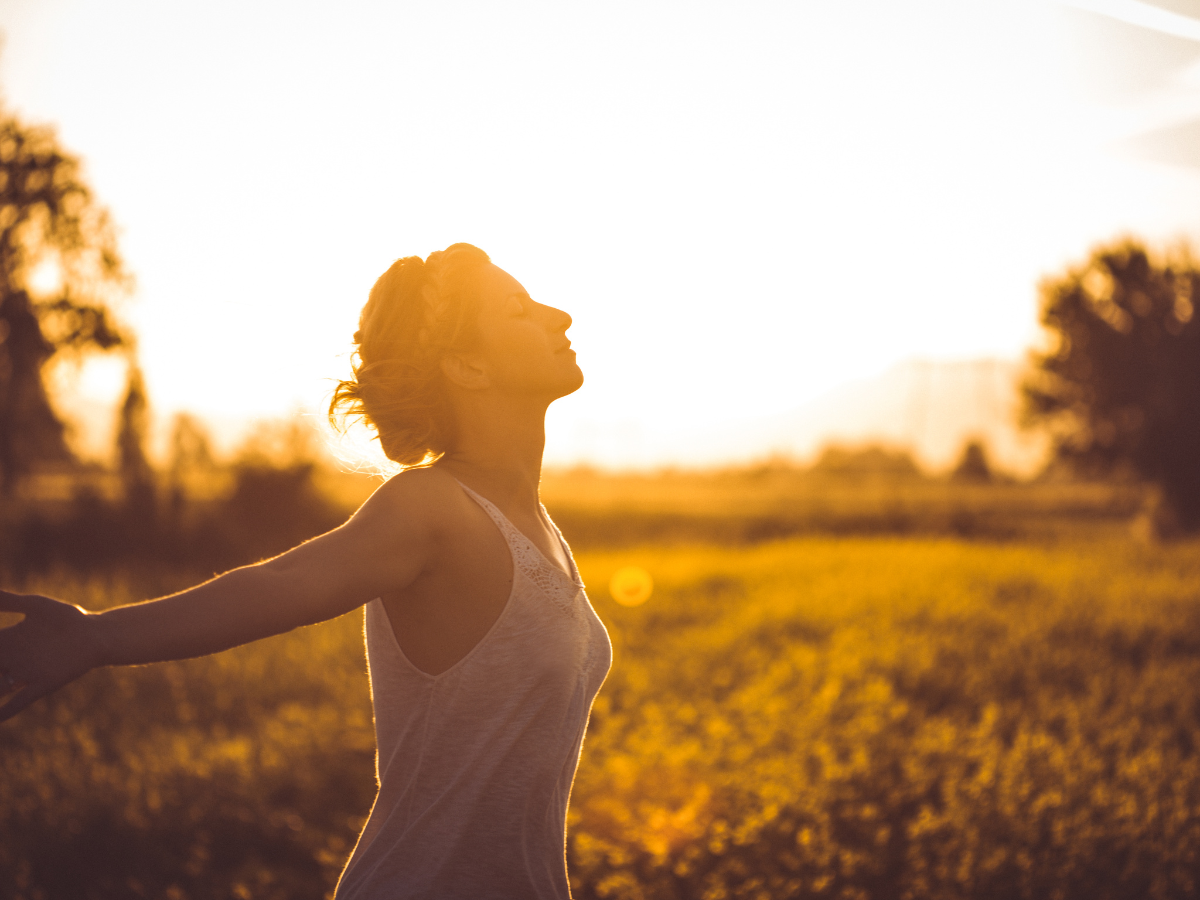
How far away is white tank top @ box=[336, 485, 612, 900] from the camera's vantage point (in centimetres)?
155

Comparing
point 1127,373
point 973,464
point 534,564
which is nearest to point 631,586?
point 534,564

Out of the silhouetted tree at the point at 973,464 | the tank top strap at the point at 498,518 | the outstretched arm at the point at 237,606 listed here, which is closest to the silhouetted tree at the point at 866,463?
the silhouetted tree at the point at 973,464

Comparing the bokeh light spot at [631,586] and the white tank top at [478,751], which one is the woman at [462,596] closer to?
the white tank top at [478,751]

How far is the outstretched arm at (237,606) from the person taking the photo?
3.65 feet

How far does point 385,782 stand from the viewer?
164cm

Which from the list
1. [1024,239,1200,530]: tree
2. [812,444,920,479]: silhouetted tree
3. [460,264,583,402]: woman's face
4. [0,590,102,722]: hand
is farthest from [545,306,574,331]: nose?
[812,444,920,479]: silhouetted tree

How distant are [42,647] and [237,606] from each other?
241mm

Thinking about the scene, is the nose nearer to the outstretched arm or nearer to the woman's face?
the woman's face

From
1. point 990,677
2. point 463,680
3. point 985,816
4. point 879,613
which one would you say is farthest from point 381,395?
point 879,613

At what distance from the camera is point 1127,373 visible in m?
24.2

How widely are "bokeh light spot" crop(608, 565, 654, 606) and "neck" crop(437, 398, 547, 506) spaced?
38.6ft

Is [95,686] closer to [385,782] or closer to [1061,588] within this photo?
[385,782]

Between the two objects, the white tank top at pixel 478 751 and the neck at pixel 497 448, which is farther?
the neck at pixel 497 448

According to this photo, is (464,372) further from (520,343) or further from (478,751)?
(478,751)
